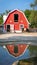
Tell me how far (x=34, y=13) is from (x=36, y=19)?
1.46 m

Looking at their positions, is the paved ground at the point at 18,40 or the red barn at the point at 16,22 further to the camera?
the red barn at the point at 16,22

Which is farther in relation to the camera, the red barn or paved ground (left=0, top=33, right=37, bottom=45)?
the red barn

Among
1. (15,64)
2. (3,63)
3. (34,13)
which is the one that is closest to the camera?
(15,64)

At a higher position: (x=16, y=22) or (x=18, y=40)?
(x=16, y=22)

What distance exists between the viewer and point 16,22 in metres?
52.5

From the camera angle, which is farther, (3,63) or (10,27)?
(10,27)

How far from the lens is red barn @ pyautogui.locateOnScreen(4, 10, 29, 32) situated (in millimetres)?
51438

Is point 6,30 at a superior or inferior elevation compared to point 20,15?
inferior

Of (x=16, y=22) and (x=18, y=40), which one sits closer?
(x=18, y=40)

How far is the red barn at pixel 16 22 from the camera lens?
51438 millimetres

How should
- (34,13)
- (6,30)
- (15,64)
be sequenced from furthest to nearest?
(6,30), (34,13), (15,64)

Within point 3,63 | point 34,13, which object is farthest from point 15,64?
point 34,13

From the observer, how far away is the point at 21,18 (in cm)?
5262

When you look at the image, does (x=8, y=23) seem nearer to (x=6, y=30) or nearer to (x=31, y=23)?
(x=6, y=30)
